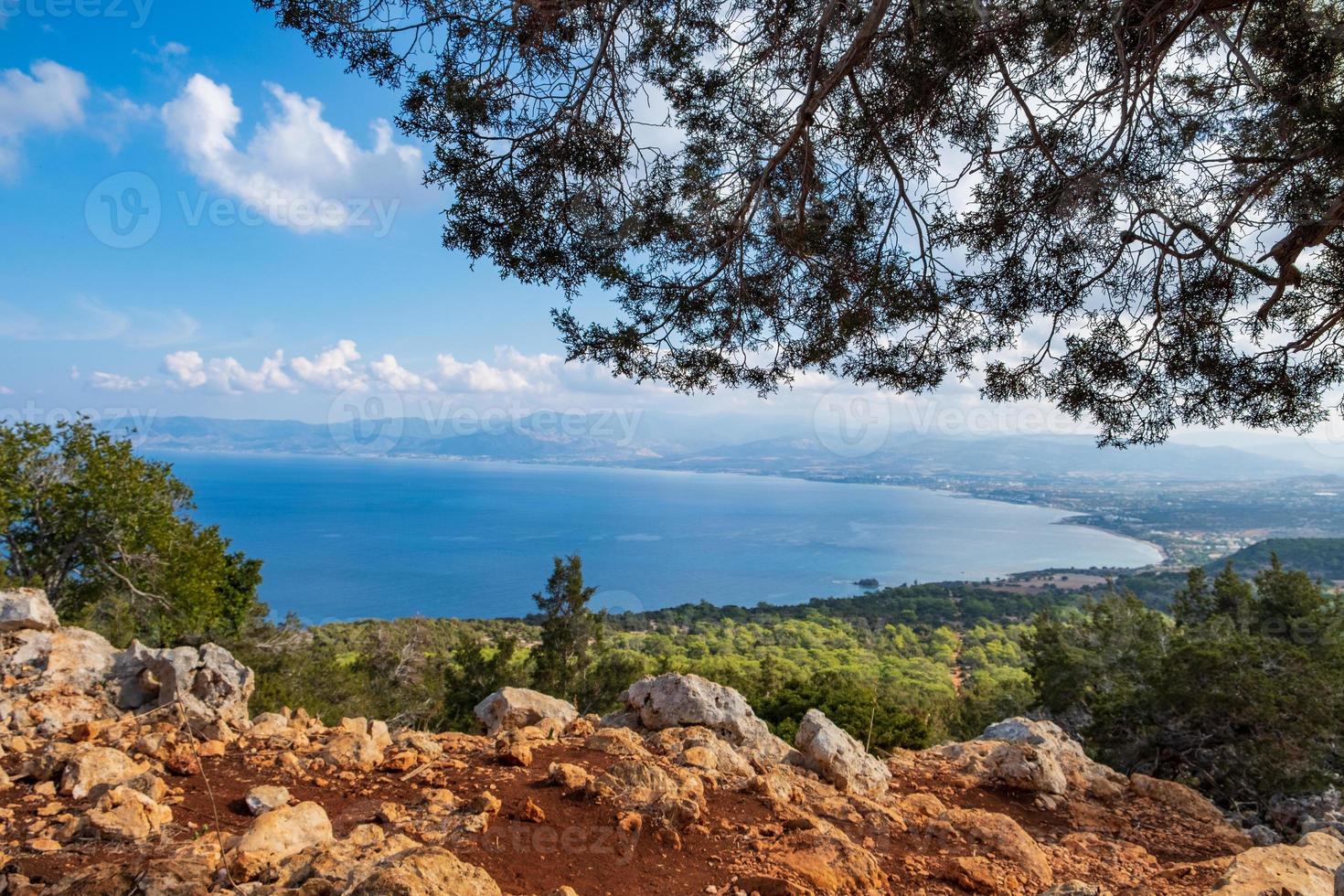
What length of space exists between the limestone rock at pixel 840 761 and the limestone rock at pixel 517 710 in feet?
5.68

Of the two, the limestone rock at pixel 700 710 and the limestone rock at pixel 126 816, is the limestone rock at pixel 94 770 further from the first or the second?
the limestone rock at pixel 700 710

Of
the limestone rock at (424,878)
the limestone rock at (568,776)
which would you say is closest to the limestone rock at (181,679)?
the limestone rock at (568,776)

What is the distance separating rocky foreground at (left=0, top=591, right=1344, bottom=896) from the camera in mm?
2350

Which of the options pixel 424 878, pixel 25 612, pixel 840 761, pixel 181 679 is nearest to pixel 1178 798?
pixel 840 761

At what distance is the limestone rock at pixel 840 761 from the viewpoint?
13.4 feet

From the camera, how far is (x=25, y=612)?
15.5 feet

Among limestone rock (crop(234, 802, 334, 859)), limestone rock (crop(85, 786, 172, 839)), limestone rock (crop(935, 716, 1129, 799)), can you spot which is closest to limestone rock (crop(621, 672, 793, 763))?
limestone rock (crop(935, 716, 1129, 799))

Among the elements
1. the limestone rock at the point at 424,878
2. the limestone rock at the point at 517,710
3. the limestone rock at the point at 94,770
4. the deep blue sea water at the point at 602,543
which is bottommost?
the deep blue sea water at the point at 602,543

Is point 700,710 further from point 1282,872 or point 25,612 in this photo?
point 25,612

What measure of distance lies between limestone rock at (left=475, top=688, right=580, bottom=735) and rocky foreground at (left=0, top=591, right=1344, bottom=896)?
25 mm

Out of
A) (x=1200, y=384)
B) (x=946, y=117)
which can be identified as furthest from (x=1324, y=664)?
(x=946, y=117)

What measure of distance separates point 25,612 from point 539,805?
177 inches

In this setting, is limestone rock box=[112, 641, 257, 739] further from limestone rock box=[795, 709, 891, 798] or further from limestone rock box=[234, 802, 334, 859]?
limestone rock box=[795, 709, 891, 798]

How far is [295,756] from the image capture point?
3.60 meters
